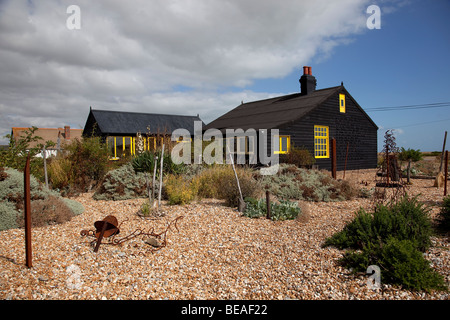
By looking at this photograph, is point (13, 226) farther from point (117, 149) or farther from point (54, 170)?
point (117, 149)

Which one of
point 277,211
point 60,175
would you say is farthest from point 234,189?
point 60,175

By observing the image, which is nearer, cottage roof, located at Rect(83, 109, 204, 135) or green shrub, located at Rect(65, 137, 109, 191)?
green shrub, located at Rect(65, 137, 109, 191)

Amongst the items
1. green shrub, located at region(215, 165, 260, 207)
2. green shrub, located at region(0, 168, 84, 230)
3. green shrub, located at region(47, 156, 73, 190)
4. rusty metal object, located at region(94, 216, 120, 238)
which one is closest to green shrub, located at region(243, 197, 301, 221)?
green shrub, located at region(215, 165, 260, 207)

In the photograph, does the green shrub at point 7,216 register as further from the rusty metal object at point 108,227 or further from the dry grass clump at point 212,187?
the dry grass clump at point 212,187

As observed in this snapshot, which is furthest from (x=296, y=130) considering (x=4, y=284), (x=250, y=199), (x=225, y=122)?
(x=4, y=284)

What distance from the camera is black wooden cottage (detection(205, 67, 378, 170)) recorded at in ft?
51.7

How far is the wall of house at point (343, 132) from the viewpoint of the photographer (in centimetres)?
1603

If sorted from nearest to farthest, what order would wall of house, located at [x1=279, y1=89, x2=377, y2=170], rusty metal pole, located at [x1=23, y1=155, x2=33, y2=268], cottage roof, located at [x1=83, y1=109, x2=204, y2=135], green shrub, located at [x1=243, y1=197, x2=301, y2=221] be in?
rusty metal pole, located at [x1=23, y1=155, x2=33, y2=268] → green shrub, located at [x1=243, y1=197, x2=301, y2=221] → wall of house, located at [x1=279, y1=89, x2=377, y2=170] → cottage roof, located at [x1=83, y1=109, x2=204, y2=135]

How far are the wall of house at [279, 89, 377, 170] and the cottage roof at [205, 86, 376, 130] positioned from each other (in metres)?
0.36

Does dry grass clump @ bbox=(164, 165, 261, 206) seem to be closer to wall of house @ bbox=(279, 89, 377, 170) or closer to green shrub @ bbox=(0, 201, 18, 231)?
green shrub @ bbox=(0, 201, 18, 231)

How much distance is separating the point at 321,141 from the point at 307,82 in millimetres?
4225

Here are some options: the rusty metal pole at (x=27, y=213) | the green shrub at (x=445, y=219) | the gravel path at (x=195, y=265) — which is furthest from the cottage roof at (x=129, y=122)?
the green shrub at (x=445, y=219)

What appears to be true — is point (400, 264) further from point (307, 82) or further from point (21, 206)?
point (307, 82)

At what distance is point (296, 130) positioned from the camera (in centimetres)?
1566
